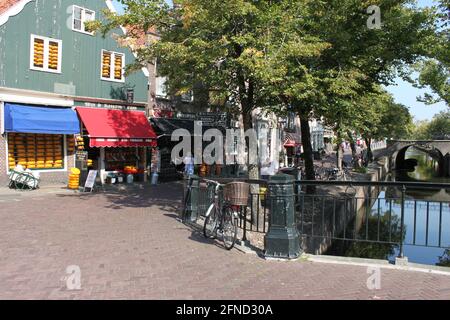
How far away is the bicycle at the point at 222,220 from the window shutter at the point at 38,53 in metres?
11.7

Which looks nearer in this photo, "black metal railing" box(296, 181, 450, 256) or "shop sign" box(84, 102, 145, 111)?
"black metal railing" box(296, 181, 450, 256)

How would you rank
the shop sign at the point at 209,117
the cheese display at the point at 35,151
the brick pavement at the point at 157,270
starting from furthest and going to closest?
1. the shop sign at the point at 209,117
2. the cheese display at the point at 35,151
3. the brick pavement at the point at 157,270

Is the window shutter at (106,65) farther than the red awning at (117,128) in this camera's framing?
Yes

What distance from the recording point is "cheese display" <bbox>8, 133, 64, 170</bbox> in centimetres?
1617

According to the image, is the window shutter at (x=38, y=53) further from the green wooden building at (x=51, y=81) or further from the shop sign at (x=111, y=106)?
the shop sign at (x=111, y=106)

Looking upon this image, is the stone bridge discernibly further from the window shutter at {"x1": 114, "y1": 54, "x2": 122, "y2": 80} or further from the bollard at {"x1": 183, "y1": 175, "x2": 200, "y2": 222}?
the bollard at {"x1": 183, "y1": 175, "x2": 200, "y2": 222}

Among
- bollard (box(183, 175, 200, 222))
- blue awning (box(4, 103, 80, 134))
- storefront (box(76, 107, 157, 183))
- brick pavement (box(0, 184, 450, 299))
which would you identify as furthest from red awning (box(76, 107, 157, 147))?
bollard (box(183, 175, 200, 222))

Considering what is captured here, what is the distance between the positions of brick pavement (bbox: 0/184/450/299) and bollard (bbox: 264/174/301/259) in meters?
A: 0.24

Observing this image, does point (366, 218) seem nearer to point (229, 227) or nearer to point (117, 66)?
point (229, 227)

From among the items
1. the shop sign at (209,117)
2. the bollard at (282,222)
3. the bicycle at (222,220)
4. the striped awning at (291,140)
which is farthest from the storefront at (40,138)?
the striped awning at (291,140)

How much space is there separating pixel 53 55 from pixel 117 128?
3891 mm

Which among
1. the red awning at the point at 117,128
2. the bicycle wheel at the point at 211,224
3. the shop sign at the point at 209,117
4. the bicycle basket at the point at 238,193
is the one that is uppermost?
the shop sign at the point at 209,117

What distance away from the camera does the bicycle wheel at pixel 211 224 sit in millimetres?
7934

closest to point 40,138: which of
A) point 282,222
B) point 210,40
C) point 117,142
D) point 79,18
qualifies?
point 117,142
